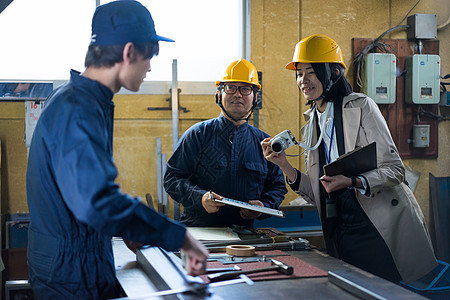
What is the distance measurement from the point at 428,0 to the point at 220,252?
314 cm

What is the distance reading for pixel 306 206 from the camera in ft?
11.8

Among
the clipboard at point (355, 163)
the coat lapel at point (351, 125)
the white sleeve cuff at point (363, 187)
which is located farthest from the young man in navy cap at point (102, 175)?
the coat lapel at point (351, 125)

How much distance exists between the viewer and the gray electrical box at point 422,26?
12.3ft

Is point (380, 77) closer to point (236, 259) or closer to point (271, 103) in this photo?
point (271, 103)

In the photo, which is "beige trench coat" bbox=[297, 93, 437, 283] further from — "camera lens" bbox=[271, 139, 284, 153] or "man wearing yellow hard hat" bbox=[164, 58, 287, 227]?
"man wearing yellow hard hat" bbox=[164, 58, 287, 227]

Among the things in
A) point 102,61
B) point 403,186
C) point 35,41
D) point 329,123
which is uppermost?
point 35,41

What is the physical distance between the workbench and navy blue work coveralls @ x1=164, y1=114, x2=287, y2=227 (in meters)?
0.82

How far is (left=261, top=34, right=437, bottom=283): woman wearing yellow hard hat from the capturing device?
6.91 feet

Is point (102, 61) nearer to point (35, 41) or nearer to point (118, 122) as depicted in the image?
point (118, 122)

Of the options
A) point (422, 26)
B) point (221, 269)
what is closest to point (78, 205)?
point (221, 269)

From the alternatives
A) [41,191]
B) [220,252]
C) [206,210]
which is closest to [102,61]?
[41,191]

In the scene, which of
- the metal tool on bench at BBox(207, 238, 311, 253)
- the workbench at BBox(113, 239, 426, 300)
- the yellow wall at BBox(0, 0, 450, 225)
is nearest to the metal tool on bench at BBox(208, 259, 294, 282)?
the workbench at BBox(113, 239, 426, 300)

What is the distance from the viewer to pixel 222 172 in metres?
2.60

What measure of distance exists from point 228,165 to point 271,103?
124 centimetres
